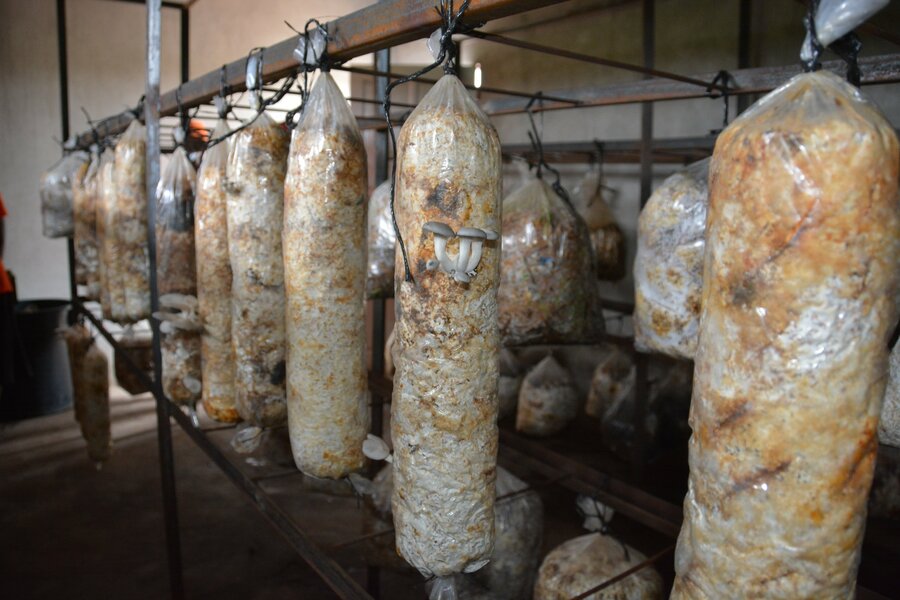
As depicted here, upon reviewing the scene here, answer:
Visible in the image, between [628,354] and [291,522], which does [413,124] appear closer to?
[291,522]

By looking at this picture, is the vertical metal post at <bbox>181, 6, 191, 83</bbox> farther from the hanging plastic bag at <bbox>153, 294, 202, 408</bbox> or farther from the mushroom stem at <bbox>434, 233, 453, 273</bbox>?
the mushroom stem at <bbox>434, 233, 453, 273</bbox>

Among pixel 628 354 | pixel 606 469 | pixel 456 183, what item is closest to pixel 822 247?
pixel 456 183

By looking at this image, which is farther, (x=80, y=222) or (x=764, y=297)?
(x=80, y=222)

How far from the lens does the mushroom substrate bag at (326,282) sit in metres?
1.50

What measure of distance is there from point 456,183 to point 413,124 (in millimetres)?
127

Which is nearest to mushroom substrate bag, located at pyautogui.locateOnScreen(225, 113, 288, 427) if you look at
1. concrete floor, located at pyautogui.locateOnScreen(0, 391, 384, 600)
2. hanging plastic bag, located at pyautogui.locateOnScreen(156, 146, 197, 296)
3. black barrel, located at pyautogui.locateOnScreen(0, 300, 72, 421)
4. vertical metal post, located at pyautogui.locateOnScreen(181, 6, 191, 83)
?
hanging plastic bag, located at pyautogui.locateOnScreen(156, 146, 197, 296)

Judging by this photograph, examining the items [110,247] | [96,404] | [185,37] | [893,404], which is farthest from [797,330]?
[185,37]

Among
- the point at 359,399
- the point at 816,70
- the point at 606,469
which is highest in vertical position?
the point at 816,70

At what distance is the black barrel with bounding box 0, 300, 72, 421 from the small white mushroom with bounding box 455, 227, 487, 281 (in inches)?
223

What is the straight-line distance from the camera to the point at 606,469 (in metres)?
3.39

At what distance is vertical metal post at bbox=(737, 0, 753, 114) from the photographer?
3586 millimetres

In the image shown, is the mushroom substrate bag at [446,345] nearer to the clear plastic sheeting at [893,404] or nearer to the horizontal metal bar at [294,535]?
the horizontal metal bar at [294,535]

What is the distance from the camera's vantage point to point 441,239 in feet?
3.61

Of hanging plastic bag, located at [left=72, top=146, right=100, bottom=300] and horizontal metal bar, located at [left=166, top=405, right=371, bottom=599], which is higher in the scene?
hanging plastic bag, located at [left=72, top=146, right=100, bottom=300]
